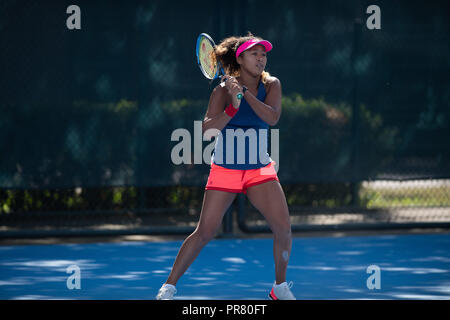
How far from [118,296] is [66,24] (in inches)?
132

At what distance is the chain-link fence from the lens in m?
9.12

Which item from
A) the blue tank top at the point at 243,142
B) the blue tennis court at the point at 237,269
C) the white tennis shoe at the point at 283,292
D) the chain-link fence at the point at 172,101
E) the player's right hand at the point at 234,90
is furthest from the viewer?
the chain-link fence at the point at 172,101

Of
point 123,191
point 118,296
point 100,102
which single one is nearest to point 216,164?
point 118,296

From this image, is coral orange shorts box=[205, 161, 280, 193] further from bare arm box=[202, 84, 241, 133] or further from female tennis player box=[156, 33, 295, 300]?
bare arm box=[202, 84, 241, 133]

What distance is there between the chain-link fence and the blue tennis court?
22.5 inches

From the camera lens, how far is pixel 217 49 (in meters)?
6.52

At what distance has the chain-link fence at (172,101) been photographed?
9.12 metres

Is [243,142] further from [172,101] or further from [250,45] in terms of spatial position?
[172,101]

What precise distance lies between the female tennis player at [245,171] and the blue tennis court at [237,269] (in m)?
0.67

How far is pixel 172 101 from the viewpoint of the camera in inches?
369

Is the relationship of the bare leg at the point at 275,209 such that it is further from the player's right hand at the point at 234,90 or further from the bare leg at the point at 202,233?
the player's right hand at the point at 234,90

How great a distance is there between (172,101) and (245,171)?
3.21 metres

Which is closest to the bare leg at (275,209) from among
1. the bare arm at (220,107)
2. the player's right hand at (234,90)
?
the bare arm at (220,107)

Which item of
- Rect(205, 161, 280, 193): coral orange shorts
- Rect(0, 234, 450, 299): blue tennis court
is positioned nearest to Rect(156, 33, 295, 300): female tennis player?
Rect(205, 161, 280, 193): coral orange shorts
